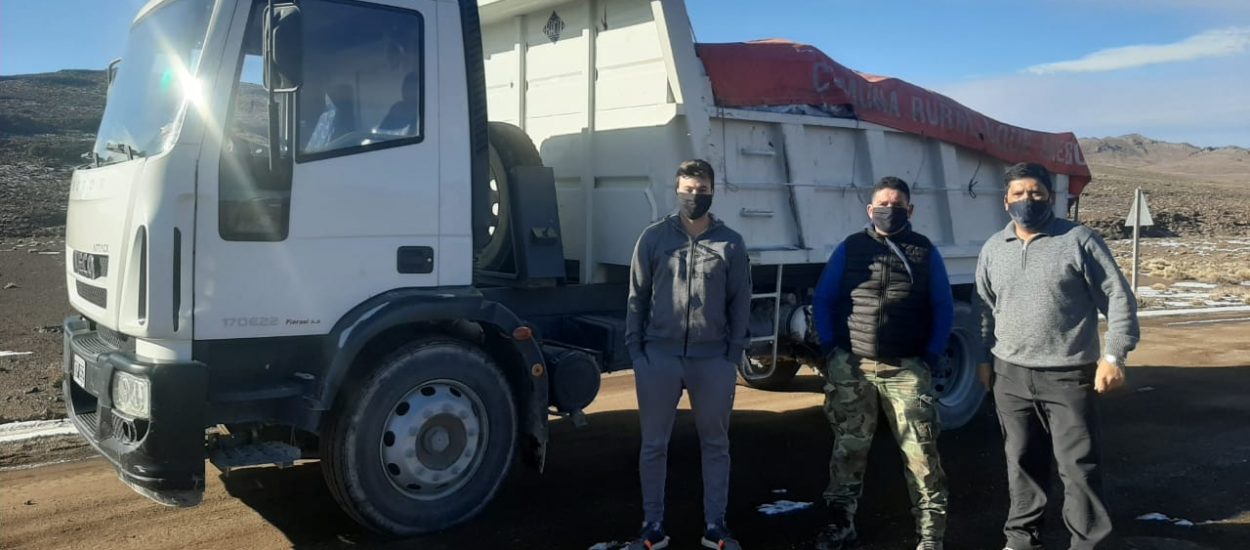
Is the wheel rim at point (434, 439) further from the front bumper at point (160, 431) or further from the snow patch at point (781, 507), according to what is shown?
the snow patch at point (781, 507)

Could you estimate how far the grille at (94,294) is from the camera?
14.7 feet

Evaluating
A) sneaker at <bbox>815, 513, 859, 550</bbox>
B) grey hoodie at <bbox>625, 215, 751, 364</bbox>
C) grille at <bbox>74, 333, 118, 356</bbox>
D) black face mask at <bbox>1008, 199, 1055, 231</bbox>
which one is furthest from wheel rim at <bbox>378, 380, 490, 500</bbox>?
black face mask at <bbox>1008, 199, 1055, 231</bbox>

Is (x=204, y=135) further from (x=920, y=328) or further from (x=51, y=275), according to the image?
(x=51, y=275)

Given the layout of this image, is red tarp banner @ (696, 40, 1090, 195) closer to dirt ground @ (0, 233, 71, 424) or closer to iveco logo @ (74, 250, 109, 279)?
iveco logo @ (74, 250, 109, 279)

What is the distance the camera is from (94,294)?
4.68 m

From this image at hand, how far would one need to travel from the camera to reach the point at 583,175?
20.5 ft

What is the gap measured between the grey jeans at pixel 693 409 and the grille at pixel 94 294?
2494 mm

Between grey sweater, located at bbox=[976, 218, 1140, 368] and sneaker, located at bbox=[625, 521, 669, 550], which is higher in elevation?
grey sweater, located at bbox=[976, 218, 1140, 368]

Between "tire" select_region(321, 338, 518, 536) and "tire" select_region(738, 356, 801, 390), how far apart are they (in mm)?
2949

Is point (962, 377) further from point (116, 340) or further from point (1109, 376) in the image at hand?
point (116, 340)

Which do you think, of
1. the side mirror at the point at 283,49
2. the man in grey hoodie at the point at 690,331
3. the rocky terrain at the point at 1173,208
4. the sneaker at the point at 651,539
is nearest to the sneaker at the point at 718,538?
the man in grey hoodie at the point at 690,331

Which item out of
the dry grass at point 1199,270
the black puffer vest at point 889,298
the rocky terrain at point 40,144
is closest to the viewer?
the black puffer vest at point 889,298

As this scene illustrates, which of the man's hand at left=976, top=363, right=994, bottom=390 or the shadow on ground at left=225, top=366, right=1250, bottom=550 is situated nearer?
the man's hand at left=976, top=363, right=994, bottom=390

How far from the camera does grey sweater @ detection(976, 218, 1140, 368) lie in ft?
13.4
